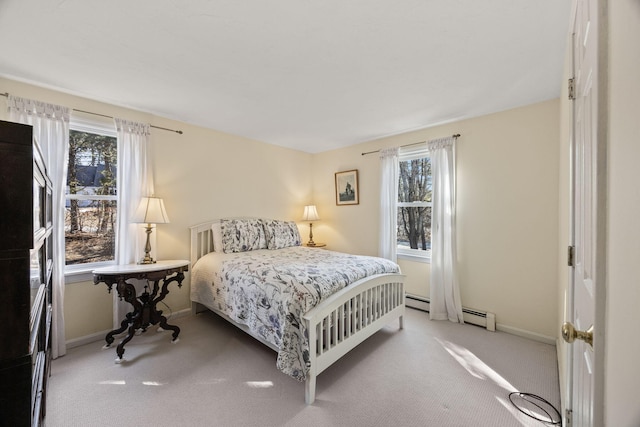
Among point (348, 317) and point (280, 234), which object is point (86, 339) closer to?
point (280, 234)

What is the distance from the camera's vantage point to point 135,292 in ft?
7.89

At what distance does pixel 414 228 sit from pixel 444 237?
1.83 feet

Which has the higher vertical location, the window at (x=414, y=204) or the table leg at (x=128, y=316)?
the window at (x=414, y=204)

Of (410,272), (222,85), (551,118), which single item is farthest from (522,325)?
(222,85)

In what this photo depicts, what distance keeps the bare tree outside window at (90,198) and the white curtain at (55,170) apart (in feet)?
0.77

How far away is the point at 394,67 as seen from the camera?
2.01 m

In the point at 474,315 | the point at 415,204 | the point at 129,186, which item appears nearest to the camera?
the point at 129,186

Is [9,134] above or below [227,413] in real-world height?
above

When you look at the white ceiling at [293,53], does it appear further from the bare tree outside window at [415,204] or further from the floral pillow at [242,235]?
the floral pillow at [242,235]

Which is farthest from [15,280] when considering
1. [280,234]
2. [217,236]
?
[280,234]

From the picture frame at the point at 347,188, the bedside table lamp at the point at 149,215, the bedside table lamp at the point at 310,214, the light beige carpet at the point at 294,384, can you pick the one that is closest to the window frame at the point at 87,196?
the bedside table lamp at the point at 149,215

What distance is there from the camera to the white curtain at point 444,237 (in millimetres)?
3062

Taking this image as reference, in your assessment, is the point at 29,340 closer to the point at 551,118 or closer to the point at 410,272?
the point at 410,272

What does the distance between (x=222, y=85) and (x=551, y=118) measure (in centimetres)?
316
